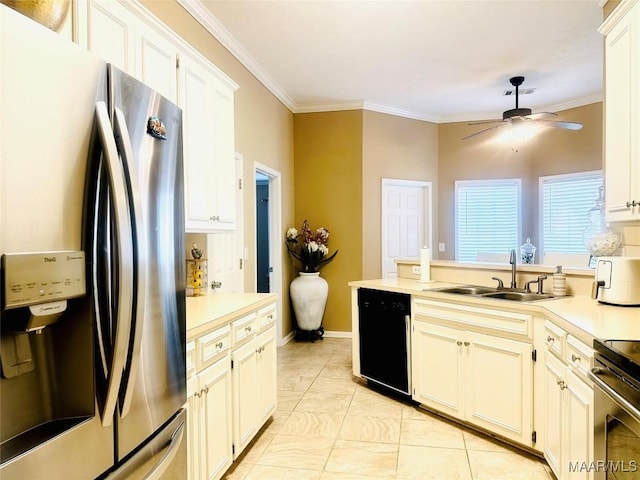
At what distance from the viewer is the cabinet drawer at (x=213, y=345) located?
1.86m

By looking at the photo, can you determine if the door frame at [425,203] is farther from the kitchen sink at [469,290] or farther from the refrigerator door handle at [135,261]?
the refrigerator door handle at [135,261]

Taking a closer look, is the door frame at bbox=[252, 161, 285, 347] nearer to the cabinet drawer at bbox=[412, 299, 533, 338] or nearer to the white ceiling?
the white ceiling

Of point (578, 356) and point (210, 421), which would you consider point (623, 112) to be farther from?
point (210, 421)

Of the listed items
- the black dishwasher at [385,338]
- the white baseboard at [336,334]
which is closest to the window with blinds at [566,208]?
the white baseboard at [336,334]

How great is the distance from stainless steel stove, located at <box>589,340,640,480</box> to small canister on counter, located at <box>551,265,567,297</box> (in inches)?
44.7

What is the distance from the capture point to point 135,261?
1149mm

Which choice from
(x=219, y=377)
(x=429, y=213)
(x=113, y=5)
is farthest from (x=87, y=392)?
(x=429, y=213)

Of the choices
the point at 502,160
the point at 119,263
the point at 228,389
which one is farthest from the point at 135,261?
the point at 502,160

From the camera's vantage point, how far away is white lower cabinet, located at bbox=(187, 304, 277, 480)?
181 centimetres

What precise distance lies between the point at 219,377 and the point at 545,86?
16.4 feet

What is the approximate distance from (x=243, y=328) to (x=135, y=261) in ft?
4.26

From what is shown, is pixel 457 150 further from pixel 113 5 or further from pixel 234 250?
pixel 113 5

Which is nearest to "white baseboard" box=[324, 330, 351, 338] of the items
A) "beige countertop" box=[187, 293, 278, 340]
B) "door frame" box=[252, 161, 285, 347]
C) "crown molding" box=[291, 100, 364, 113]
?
"door frame" box=[252, 161, 285, 347]

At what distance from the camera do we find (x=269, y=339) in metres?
2.77
